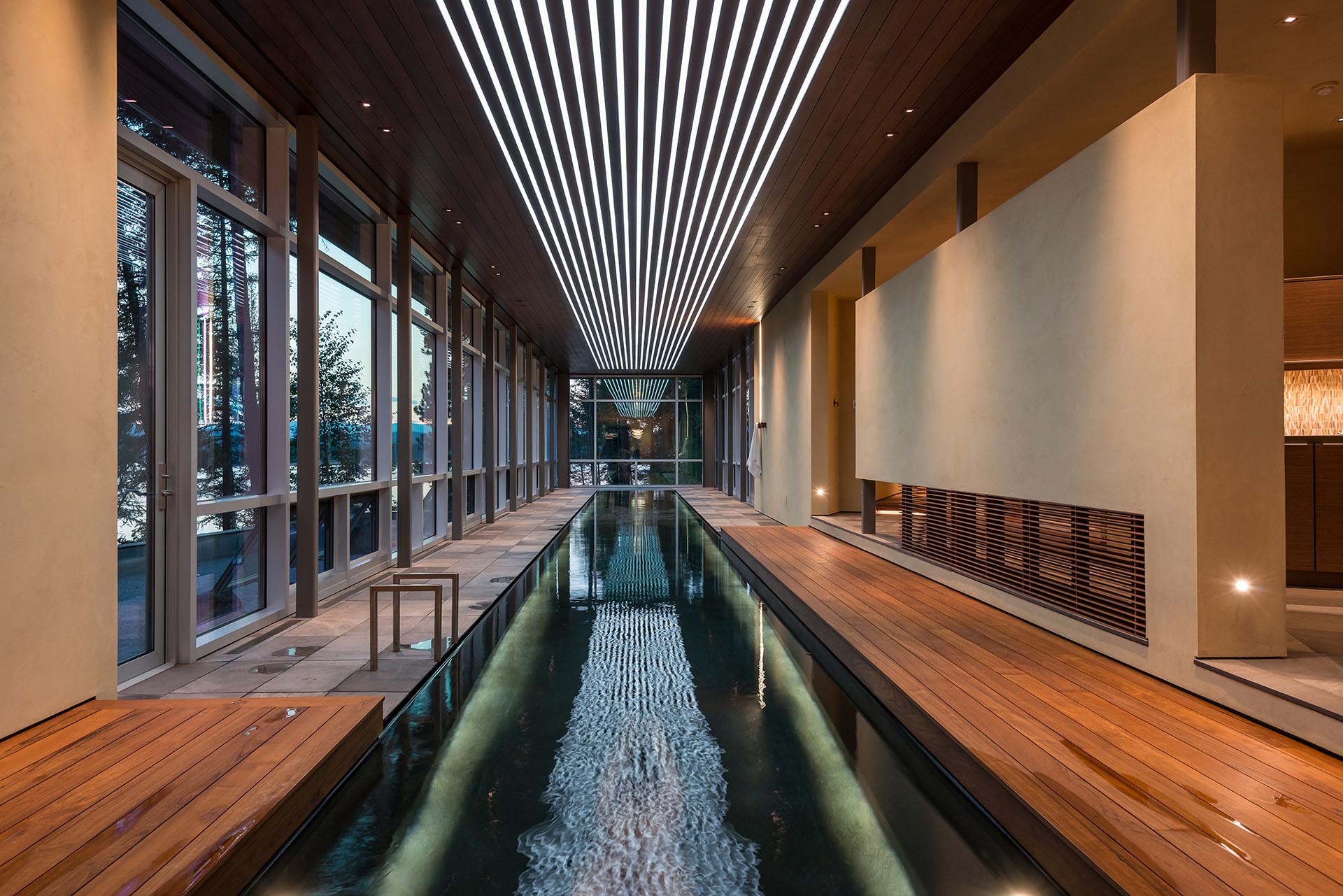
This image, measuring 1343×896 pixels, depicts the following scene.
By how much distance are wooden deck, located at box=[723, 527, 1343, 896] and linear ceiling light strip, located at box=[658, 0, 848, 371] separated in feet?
11.5

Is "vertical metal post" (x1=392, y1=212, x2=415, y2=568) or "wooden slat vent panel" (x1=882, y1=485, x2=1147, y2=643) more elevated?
"vertical metal post" (x1=392, y1=212, x2=415, y2=568)

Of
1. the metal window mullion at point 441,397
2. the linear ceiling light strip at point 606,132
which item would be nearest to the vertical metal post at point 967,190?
the linear ceiling light strip at point 606,132

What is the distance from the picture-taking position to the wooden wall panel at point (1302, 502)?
5.49 m

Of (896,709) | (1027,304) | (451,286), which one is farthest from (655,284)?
(896,709)

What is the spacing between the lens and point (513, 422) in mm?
15969

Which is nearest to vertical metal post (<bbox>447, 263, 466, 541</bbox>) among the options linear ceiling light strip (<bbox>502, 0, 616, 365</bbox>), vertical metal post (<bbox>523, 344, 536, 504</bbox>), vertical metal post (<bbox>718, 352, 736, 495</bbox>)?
linear ceiling light strip (<bbox>502, 0, 616, 365</bbox>)

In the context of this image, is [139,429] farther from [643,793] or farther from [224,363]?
[643,793]

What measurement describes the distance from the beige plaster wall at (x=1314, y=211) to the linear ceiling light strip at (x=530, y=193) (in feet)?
18.6

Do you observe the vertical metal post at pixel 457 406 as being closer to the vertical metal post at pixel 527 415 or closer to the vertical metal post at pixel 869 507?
the vertical metal post at pixel 869 507

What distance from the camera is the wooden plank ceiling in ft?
14.3

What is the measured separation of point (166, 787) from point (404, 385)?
565 cm

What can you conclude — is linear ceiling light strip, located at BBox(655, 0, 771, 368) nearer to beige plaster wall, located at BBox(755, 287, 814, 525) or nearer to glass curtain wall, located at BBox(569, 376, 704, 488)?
beige plaster wall, located at BBox(755, 287, 814, 525)

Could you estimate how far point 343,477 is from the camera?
7094 mm

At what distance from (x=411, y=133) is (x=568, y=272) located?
491cm
